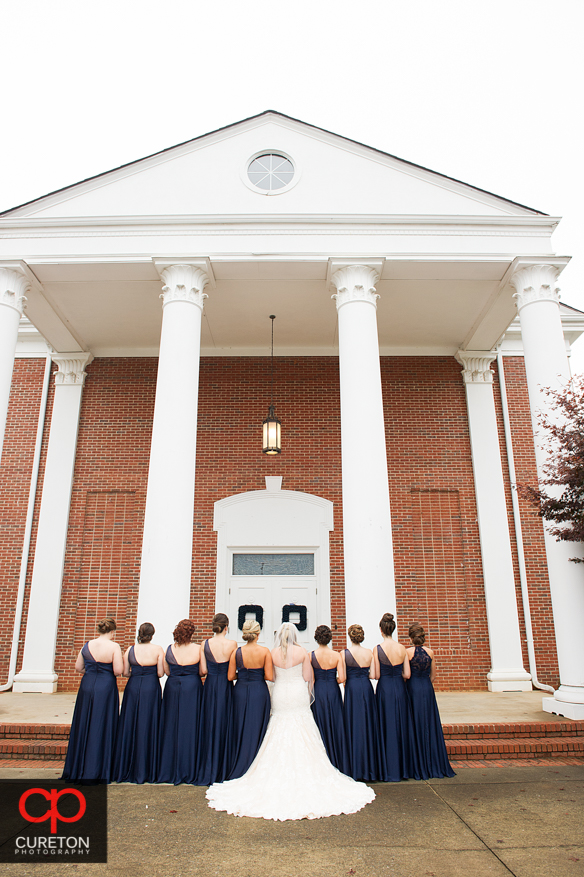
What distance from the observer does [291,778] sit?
191 inches

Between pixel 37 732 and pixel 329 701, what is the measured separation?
3.66 meters

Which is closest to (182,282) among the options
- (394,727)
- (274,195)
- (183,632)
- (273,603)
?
(274,195)

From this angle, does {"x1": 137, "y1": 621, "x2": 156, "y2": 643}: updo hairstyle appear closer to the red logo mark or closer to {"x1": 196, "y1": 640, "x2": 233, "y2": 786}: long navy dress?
{"x1": 196, "y1": 640, "x2": 233, "y2": 786}: long navy dress

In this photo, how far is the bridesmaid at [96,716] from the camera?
5324 mm

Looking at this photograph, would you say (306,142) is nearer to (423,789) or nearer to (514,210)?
(514,210)

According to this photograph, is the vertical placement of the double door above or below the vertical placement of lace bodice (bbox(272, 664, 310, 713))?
above

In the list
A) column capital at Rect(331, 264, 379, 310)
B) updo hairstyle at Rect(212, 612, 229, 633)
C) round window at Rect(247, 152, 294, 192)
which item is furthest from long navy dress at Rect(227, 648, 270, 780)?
round window at Rect(247, 152, 294, 192)

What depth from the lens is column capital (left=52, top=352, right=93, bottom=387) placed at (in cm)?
1206

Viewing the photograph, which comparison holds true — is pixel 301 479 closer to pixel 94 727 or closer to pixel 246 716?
pixel 246 716

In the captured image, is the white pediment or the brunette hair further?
the white pediment

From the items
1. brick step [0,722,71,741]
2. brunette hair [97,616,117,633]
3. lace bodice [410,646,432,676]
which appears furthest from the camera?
brick step [0,722,71,741]

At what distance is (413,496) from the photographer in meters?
11.6

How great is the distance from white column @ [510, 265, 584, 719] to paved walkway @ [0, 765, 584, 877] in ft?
8.50

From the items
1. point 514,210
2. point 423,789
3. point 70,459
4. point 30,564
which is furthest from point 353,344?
point 30,564
